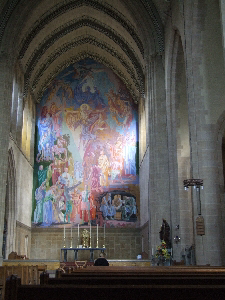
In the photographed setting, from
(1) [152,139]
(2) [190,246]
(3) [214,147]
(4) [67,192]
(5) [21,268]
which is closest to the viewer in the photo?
(5) [21,268]

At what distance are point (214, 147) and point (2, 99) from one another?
11.6 meters

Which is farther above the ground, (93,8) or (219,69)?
(93,8)

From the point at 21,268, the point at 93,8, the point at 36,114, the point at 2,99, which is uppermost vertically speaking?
the point at 93,8

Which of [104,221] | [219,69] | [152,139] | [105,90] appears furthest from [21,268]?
[105,90]

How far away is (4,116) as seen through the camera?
68.0 ft

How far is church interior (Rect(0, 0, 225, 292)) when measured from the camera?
1459 cm

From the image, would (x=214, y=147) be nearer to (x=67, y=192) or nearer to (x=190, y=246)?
(x=190, y=246)

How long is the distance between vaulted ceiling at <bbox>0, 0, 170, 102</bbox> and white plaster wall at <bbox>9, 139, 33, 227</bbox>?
15.5ft

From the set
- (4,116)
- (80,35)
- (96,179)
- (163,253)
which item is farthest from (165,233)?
(80,35)

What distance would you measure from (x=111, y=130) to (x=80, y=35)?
7077mm

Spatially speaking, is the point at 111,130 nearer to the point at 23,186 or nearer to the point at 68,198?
the point at 68,198

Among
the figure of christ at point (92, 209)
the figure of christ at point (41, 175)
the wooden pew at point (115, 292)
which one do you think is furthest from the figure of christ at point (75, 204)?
the wooden pew at point (115, 292)

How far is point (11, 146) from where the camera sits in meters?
22.9

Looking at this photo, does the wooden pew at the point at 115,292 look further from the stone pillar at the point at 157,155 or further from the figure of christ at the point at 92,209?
the figure of christ at the point at 92,209
